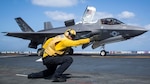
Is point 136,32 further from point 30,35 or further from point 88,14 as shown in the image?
point 30,35

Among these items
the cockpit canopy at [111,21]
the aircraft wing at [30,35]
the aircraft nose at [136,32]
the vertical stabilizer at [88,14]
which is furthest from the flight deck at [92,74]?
the vertical stabilizer at [88,14]

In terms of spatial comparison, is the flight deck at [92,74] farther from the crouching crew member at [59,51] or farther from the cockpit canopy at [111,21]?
the cockpit canopy at [111,21]

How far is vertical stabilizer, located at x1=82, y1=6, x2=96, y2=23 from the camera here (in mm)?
26667

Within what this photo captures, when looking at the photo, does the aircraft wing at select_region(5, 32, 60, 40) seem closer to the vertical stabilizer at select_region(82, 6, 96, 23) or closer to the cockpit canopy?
the vertical stabilizer at select_region(82, 6, 96, 23)

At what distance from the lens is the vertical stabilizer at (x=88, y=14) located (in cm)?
2667

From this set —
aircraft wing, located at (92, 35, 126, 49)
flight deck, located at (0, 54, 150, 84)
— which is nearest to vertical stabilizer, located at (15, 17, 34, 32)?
aircraft wing, located at (92, 35, 126, 49)

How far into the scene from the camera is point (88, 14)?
27.8 m

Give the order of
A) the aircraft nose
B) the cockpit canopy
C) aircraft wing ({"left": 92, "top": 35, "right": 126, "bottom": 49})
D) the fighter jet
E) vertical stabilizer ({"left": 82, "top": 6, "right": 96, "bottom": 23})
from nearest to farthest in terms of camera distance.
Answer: the aircraft nose, the fighter jet, aircraft wing ({"left": 92, "top": 35, "right": 126, "bottom": 49}), the cockpit canopy, vertical stabilizer ({"left": 82, "top": 6, "right": 96, "bottom": 23})

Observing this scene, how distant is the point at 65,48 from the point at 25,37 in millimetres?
21819

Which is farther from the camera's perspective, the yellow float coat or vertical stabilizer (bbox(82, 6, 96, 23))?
vertical stabilizer (bbox(82, 6, 96, 23))

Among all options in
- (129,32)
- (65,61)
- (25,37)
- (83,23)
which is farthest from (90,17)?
(65,61)

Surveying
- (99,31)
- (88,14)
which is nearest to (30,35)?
(88,14)

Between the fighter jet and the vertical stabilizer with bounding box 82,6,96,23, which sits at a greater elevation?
the vertical stabilizer with bounding box 82,6,96,23

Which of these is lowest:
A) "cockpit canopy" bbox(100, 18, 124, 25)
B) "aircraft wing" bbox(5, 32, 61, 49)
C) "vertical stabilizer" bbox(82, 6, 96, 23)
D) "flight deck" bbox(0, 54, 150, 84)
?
"flight deck" bbox(0, 54, 150, 84)
